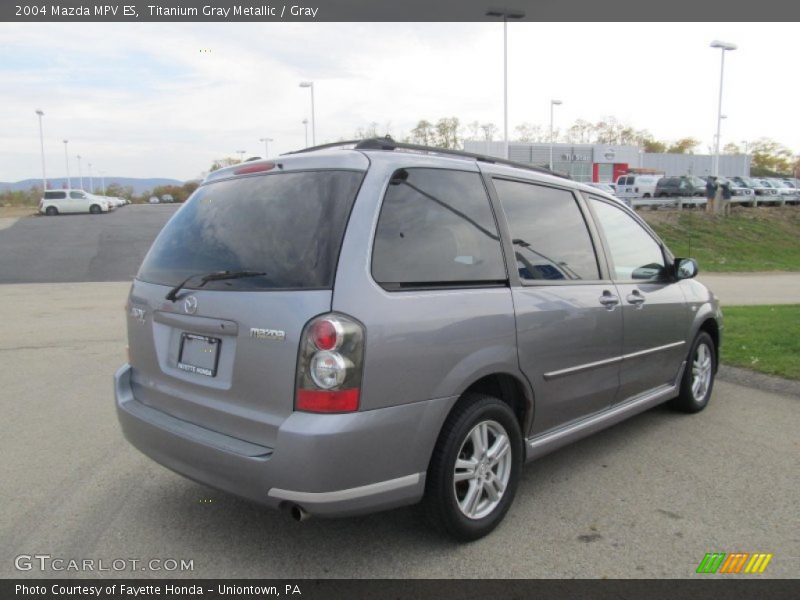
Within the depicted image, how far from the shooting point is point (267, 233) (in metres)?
3.01

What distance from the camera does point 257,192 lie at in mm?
3217

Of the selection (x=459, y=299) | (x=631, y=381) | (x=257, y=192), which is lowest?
(x=631, y=381)

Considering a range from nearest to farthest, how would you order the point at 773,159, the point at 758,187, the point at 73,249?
the point at 73,249 < the point at 758,187 < the point at 773,159

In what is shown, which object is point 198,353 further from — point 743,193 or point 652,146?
point 652,146

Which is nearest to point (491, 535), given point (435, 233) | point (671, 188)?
point (435, 233)

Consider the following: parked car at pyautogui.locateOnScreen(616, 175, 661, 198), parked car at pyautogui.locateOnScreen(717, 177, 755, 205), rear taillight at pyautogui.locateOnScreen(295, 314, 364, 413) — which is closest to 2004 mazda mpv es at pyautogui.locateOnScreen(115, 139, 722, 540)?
rear taillight at pyautogui.locateOnScreen(295, 314, 364, 413)

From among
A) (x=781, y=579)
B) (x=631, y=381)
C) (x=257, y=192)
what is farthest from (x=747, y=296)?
(x=257, y=192)

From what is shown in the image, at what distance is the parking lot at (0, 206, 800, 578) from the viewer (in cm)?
304

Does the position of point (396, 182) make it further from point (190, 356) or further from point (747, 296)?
point (747, 296)

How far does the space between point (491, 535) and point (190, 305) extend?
74.7 inches

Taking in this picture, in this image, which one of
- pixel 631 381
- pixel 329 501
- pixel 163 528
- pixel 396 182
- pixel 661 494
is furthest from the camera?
pixel 631 381

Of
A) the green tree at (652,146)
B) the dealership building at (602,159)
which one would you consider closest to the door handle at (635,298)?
the dealership building at (602,159)

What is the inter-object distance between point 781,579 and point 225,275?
2.88 meters

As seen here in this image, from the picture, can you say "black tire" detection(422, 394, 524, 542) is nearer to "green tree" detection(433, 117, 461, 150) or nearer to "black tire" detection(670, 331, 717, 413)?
"black tire" detection(670, 331, 717, 413)
